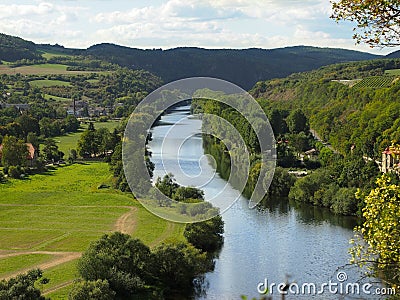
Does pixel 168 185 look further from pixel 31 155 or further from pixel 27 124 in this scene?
pixel 27 124

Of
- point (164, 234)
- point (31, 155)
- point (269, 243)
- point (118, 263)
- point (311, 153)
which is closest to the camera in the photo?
point (118, 263)

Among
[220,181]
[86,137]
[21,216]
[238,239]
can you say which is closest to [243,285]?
[238,239]

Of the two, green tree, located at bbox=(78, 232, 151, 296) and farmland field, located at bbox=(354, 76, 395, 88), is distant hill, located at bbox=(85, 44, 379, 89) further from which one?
green tree, located at bbox=(78, 232, 151, 296)

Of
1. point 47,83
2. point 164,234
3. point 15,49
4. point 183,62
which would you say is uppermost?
point 15,49

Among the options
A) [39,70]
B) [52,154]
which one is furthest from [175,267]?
[39,70]

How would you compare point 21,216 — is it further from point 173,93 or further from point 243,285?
point 243,285

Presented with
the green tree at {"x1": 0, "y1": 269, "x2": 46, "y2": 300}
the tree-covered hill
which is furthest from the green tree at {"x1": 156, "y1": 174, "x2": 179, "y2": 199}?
the tree-covered hill

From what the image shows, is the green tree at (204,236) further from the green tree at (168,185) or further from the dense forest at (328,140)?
the dense forest at (328,140)
